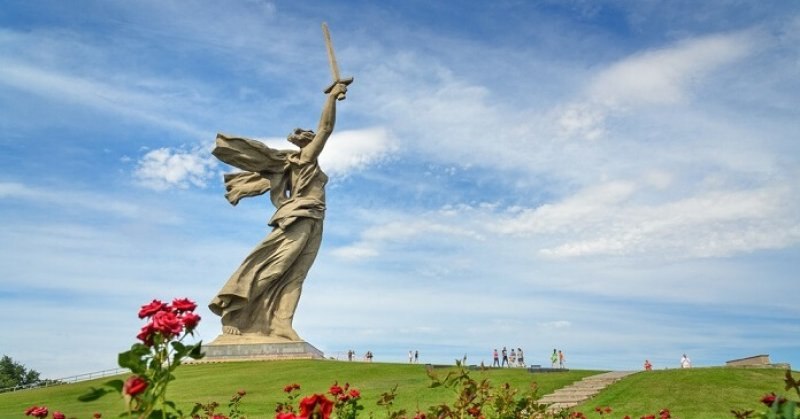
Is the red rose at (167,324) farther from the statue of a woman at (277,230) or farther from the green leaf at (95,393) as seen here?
the statue of a woman at (277,230)

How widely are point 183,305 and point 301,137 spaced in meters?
29.8

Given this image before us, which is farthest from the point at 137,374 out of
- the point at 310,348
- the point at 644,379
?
the point at 310,348

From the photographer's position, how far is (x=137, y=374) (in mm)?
3605

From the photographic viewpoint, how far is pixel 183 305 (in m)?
3.81

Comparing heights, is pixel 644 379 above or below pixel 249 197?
below

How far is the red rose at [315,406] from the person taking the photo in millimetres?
2504

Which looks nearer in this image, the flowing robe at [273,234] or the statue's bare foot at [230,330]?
the statue's bare foot at [230,330]

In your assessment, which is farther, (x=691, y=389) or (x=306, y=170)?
(x=306, y=170)

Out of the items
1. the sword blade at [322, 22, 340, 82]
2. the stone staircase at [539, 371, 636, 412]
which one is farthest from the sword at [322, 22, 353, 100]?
the stone staircase at [539, 371, 636, 412]

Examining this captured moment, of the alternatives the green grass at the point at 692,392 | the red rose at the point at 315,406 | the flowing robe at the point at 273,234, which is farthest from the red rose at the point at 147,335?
the flowing robe at the point at 273,234

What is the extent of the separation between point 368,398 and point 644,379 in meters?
8.47

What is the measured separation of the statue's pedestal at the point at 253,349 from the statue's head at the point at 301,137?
9.43 metres

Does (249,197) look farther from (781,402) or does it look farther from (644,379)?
(781,402)

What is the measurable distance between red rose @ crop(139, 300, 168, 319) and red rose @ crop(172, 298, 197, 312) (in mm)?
55
